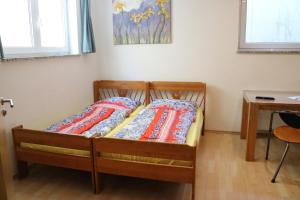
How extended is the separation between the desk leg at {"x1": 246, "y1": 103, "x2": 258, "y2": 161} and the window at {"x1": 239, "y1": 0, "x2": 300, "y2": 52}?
1094 mm

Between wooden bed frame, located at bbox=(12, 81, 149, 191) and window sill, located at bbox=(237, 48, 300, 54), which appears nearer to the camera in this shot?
wooden bed frame, located at bbox=(12, 81, 149, 191)

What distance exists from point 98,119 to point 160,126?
76cm

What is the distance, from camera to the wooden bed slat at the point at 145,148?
201 cm

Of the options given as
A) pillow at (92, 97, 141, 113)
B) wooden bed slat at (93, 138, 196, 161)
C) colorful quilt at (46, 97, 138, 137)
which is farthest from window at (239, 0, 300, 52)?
wooden bed slat at (93, 138, 196, 161)

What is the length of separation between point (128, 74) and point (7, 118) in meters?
1.95

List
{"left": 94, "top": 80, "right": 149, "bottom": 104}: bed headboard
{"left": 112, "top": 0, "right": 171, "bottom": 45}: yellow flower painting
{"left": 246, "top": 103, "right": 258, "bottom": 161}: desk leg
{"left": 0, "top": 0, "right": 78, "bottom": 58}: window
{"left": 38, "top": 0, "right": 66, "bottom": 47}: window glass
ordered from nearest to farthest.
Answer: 1. {"left": 0, "top": 0, "right": 78, "bottom": 58}: window
2. {"left": 246, "top": 103, "right": 258, "bottom": 161}: desk leg
3. {"left": 38, "top": 0, "right": 66, "bottom": 47}: window glass
4. {"left": 112, "top": 0, "right": 171, "bottom": 45}: yellow flower painting
5. {"left": 94, "top": 80, "right": 149, "bottom": 104}: bed headboard

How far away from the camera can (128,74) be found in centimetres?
401

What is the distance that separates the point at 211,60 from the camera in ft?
12.0

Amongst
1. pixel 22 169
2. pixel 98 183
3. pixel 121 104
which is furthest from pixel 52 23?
pixel 98 183

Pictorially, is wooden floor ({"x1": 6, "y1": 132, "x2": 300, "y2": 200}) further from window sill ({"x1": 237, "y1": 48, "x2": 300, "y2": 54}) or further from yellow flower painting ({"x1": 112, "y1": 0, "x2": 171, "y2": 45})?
yellow flower painting ({"x1": 112, "y1": 0, "x2": 171, "y2": 45})

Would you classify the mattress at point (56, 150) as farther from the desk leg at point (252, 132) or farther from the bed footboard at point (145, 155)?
the desk leg at point (252, 132)

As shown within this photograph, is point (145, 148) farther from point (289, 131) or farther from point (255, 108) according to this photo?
point (289, 131)

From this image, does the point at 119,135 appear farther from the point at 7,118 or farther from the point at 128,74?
the point at 128,74

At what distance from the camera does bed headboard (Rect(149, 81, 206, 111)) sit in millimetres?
3694
